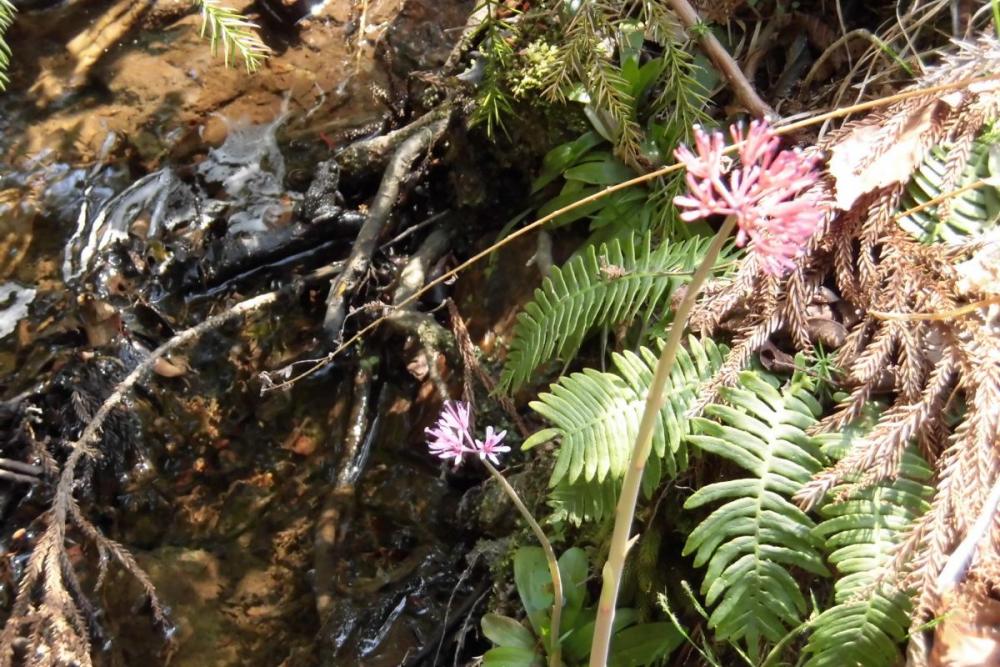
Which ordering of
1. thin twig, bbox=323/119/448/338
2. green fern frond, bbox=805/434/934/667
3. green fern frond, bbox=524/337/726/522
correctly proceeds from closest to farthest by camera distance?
1. green fern frond, bbox=805/434/934/667
2. green fern frond, bbox=524/337/726/522
3. thin twig, bbox=323/119/448/338

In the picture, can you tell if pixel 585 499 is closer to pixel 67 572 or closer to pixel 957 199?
pixel 957 199

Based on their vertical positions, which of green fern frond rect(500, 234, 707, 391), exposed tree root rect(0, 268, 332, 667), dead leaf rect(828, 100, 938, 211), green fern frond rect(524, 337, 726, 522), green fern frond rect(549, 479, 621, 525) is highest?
dead leaf rect(828, 100, 938, 211)

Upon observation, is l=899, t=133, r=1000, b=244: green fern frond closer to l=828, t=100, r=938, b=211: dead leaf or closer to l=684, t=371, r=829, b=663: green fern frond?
l=828, t=100, r=938, b=211: dead leaf

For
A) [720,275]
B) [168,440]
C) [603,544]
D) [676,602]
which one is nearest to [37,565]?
[168,440]

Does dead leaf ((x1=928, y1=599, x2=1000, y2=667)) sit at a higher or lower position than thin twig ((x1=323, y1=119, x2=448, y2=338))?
lower

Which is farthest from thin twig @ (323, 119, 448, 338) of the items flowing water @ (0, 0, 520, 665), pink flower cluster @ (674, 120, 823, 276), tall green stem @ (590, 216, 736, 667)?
pink flower cluster @ (674, 120, 823, 276)
